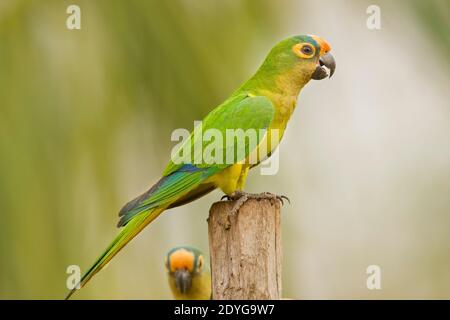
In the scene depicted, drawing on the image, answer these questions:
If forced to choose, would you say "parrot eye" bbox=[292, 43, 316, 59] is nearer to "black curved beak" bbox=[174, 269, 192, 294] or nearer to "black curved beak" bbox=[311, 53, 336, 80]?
"black curved beak" bbox=[311, 53, 336, 80]

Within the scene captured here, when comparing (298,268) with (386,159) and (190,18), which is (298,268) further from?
(190,18)

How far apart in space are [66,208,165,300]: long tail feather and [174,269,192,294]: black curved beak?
8.30 ft

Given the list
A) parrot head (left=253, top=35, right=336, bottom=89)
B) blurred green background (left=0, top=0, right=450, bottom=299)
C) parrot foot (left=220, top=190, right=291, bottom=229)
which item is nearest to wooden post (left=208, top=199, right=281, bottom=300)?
parrot foot (left=220, top=190, right=291, bottom=229)

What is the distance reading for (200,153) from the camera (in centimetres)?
440

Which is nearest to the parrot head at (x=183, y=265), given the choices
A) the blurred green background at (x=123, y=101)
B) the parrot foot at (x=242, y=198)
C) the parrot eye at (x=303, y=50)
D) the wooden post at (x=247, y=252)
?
the blurred green background at (x=123, y=101)

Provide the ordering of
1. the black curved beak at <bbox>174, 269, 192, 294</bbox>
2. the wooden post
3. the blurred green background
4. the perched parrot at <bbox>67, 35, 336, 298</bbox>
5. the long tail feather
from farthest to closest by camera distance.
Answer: the black curved beak at <bbox>174, 269, 192, 294</bbox>
the perched parrot at <bbox>67, 35, 336, 298</bbox>
the blurred green background
the long tail feather
the wooden post

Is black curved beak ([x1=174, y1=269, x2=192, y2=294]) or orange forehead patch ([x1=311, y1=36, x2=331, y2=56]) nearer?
orange forehead patch ([x1=311, y1=36, x2=331, y2=56])

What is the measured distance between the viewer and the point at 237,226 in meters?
3.82

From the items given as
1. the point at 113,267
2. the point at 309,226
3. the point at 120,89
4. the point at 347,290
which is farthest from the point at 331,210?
the point at 120,89

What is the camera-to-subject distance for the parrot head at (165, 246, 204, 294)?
6.71m

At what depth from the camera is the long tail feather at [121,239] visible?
3861 millimetres

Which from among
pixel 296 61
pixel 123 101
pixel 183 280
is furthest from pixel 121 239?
pixel 183 280

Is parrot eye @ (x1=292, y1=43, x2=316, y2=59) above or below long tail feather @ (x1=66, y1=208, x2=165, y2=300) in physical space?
above

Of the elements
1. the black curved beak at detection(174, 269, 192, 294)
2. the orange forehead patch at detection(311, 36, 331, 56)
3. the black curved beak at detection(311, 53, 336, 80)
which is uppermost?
the orange forehead patch at detection(311, 36, 331, 56)
